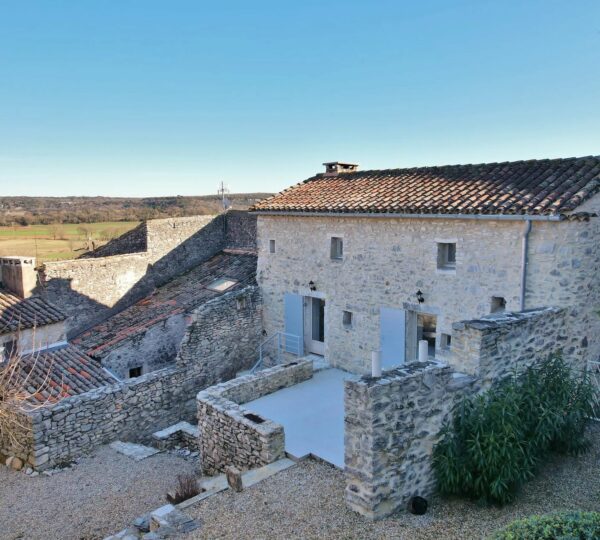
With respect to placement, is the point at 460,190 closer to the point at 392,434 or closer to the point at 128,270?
the point at 392,434

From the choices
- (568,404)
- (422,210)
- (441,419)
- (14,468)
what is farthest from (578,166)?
(14,468)

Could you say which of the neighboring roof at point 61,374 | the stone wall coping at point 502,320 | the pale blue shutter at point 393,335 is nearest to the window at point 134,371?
the neighboring roof at point 61,374

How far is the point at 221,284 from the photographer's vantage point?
1806 centimetres

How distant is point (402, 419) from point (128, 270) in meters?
14.9

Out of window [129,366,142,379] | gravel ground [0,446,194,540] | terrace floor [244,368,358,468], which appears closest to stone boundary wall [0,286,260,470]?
gravel ground [0,446,194,540]

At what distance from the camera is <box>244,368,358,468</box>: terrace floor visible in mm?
9070

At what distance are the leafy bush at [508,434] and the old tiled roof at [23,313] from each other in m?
10.6

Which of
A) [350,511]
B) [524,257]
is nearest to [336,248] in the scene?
[524,257]

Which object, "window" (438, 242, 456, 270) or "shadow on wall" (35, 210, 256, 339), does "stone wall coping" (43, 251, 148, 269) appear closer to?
"shadow on wall" (35, 210, 256, 339)

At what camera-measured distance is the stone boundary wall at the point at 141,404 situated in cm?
1062

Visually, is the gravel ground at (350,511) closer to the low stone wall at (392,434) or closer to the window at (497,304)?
the low stone wall at (392,434)

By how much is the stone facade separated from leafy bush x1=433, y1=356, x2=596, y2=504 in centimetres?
227

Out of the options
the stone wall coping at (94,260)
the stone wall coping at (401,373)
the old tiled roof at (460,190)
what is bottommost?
the stone wall coping at (401,373)

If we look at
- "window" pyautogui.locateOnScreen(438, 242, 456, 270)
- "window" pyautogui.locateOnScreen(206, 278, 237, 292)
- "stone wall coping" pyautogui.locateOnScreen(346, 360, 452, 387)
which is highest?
"window" pyautogui.locateOnScreen(438, 242, 456, 270)
